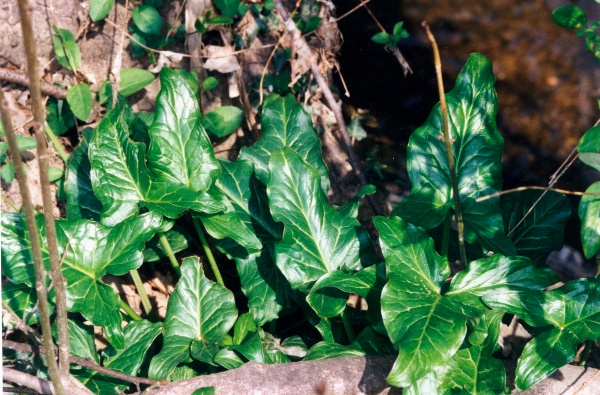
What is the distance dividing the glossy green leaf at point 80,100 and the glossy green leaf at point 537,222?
160cm

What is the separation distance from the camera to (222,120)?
2.48 m

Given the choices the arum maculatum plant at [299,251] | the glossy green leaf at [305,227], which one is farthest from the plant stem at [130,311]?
the glossy green leaf at [305,227]

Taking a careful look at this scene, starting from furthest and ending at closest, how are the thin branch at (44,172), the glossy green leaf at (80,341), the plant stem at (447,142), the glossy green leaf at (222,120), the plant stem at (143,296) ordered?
1. the glossy green leaf at (222,120)
2. the plant stem at (143,296)
3. the glossy green leaf at (80,341)
4. the plant stem at (447,142)
5. the thin branch at (44,172)

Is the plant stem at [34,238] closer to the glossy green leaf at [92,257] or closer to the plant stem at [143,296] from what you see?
the glossy green leaf at [92,257]

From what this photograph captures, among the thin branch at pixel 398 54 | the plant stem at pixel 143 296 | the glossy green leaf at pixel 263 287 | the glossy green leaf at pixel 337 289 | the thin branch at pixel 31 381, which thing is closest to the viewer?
the thin branch at pixel 31 381

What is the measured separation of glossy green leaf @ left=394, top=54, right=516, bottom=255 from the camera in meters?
1.96

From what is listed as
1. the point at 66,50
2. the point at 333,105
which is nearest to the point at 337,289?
the point at 333,105

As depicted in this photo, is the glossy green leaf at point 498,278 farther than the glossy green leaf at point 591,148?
Yes

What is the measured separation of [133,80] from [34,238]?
49.3 inches

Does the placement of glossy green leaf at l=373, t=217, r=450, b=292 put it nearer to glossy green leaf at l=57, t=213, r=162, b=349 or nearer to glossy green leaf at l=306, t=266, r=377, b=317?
glossy green leaf at l=306, t=266, r=377, b=317

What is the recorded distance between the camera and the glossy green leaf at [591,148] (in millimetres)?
1600

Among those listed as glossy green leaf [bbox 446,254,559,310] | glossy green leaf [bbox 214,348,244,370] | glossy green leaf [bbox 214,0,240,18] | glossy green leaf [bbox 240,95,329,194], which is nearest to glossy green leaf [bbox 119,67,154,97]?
glossy green leaf [bbox 214,0,240,18]

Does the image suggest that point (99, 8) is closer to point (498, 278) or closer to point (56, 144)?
point (56, 144)

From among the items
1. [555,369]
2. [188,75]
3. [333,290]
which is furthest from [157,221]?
[555,369]
